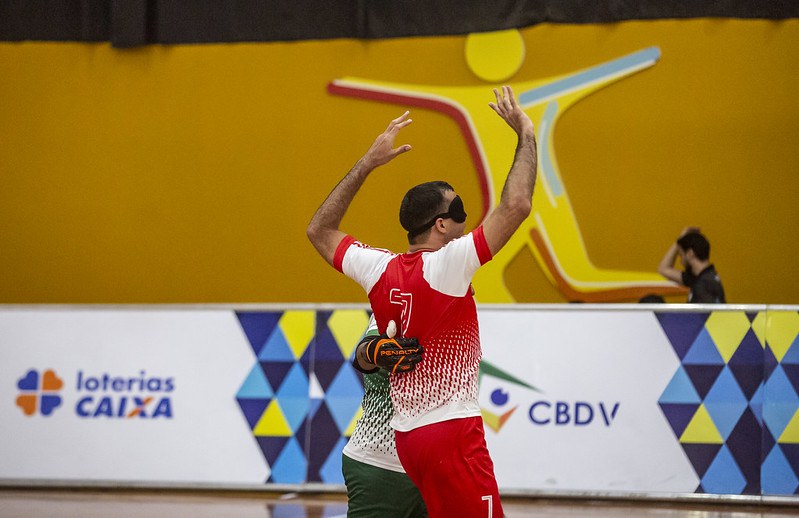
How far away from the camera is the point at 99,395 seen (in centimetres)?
741

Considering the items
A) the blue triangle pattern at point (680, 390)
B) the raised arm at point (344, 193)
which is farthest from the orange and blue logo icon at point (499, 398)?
the raised arm at point (344, 193)

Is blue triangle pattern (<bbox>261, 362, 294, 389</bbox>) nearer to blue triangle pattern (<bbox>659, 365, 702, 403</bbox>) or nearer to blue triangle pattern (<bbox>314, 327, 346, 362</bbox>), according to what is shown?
blue triangle pattern (<bbox>314, 327, 346, 362</bbox>)

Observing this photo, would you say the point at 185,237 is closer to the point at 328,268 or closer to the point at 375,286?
the point at 328,268

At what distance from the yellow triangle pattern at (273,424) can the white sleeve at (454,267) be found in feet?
14.4

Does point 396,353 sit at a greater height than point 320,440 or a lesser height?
greater

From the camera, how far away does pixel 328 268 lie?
9.71 meters

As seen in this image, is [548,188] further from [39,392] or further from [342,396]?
[39,392]

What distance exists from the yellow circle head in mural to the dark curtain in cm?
10

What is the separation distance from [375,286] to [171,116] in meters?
7.50

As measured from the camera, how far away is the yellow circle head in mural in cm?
943

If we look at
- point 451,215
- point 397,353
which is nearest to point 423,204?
point 451,215

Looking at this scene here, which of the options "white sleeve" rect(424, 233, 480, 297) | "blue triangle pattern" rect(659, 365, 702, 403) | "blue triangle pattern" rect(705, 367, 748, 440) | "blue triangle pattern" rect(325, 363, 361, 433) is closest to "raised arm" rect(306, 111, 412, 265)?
"white sleeve" rect(424, 233, 480, 297)

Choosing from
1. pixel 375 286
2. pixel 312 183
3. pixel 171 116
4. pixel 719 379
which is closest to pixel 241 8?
pixel 171 116

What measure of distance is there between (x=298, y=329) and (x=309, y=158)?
3.03 m
